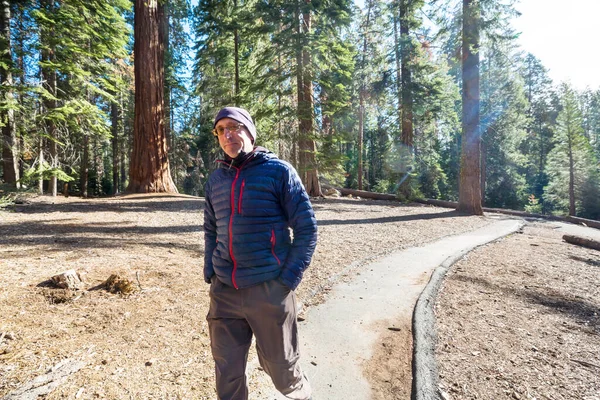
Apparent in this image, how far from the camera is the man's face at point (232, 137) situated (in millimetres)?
1991

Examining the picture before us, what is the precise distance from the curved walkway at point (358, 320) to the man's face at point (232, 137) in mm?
1830

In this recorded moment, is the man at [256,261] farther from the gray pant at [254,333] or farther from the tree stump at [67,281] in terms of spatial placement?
the tree stump at [67,281]

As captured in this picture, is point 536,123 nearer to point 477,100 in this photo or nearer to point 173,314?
point 477,100

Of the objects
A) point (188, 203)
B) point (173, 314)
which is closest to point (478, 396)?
point (173, 314)

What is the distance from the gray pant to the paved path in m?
0.49

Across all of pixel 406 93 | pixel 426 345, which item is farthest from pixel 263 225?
pixel 406 93

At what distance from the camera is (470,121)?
13.2 meters

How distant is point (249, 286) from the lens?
185 centimetres

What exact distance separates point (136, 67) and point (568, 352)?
13251mm

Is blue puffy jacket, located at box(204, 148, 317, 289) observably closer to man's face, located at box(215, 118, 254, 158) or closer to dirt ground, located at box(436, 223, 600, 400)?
man's face, located at box(215, 118, 254, 158)

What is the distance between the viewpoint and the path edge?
2.38 metres

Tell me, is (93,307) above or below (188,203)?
below

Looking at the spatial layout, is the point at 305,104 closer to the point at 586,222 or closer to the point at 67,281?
the point at 67,281

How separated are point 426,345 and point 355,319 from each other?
2.83ft
